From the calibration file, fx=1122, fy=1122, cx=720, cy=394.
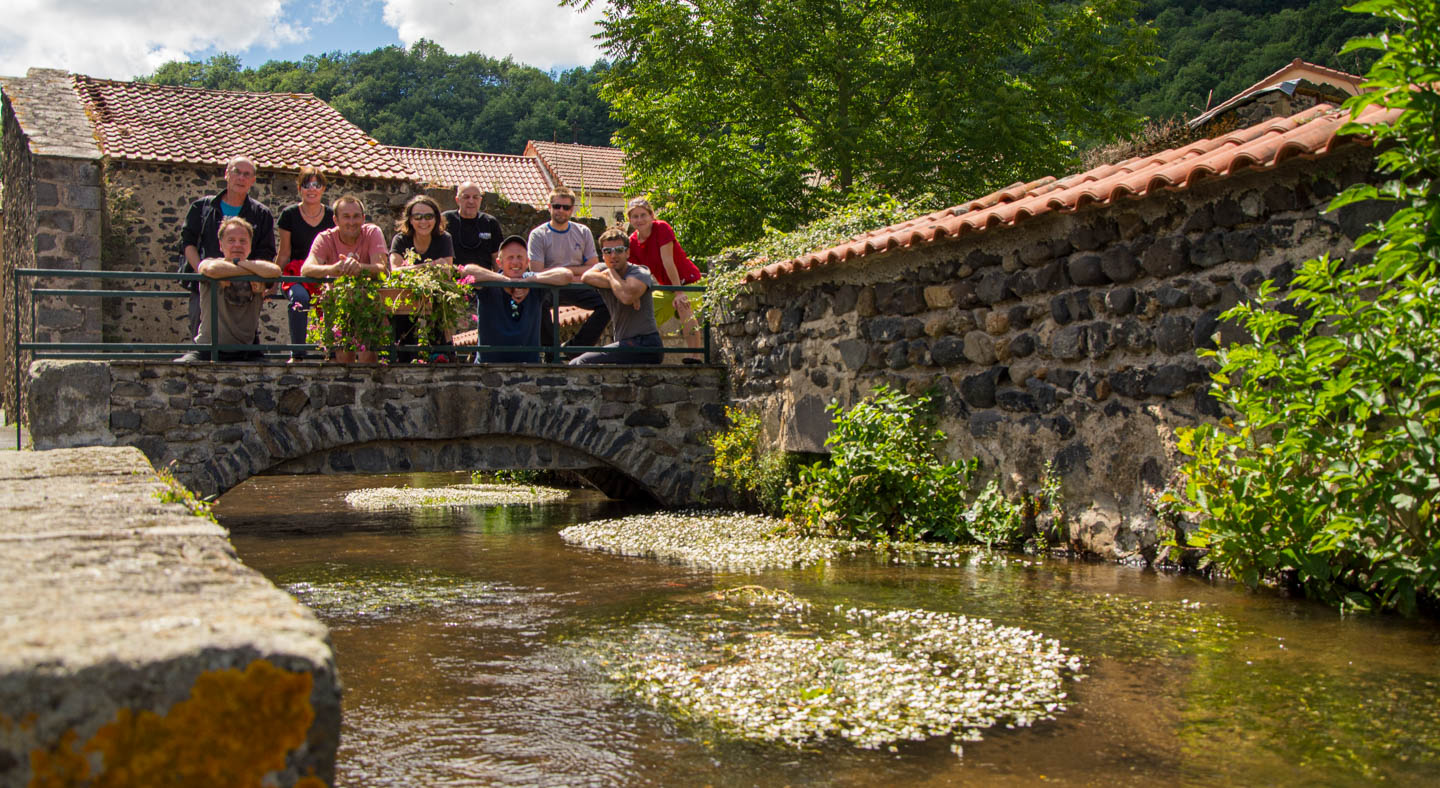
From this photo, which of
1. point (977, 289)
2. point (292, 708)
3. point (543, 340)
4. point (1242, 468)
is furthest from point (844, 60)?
point (292, 708)

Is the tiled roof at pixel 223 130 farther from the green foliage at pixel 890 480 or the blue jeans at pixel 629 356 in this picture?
the green foliage at pixel 890 480

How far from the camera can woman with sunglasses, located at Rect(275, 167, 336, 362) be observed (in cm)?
812

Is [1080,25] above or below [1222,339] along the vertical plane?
above

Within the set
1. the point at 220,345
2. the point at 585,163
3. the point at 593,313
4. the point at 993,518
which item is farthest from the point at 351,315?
the point at 585,163

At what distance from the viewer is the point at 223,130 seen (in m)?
16.1

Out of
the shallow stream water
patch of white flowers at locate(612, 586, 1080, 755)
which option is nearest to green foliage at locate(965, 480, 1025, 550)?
the shallow stream water

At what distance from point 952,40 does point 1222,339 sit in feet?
37.7

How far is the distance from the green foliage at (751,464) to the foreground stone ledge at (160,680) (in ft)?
19.4

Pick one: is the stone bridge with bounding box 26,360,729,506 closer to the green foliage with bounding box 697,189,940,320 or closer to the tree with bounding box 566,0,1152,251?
the green foliage with bounding box 697,189,940,320

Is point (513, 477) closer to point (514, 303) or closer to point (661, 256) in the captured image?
point (514, 303)

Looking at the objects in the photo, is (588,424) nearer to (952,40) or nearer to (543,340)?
(543,340)

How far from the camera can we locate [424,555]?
608 centimetres

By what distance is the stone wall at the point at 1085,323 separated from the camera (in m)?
4.53

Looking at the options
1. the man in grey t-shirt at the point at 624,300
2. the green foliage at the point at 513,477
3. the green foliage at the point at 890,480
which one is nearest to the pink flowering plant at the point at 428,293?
the man in grey t-shirt at the point at 624,300
